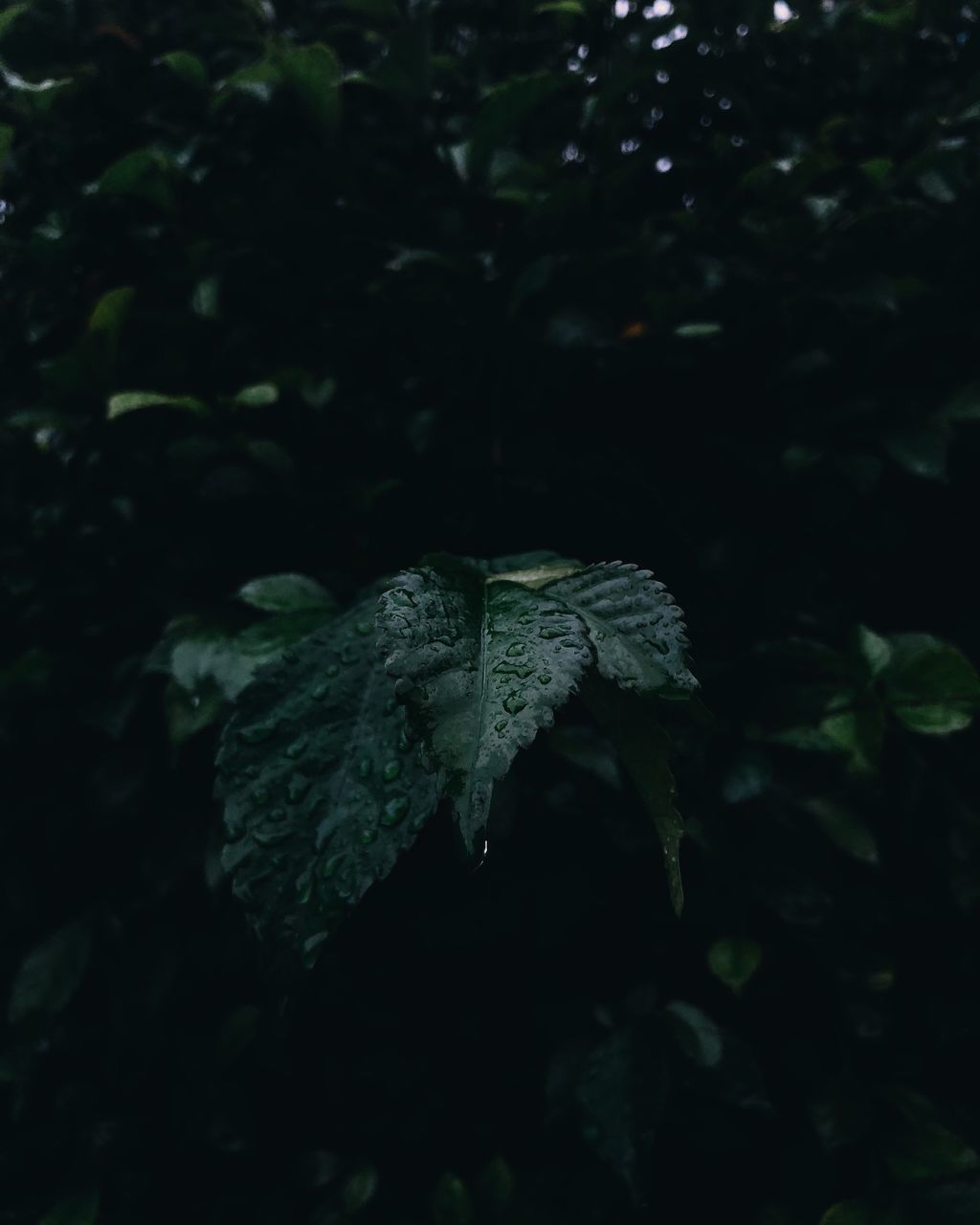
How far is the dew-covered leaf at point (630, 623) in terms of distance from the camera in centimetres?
47

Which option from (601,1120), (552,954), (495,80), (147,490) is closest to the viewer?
(601,1120)

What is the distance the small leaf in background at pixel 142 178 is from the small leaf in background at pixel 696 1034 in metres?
1.18

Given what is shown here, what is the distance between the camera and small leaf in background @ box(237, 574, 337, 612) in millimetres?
752

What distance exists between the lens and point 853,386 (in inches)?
42.4

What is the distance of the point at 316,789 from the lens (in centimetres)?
54

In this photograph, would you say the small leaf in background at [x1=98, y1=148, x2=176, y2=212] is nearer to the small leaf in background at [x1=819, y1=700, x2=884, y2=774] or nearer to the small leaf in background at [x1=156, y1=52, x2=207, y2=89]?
the small leaf in background at [x1=156, y1=52, x2=207, y2=89]

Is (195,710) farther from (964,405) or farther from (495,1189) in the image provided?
(964,405)

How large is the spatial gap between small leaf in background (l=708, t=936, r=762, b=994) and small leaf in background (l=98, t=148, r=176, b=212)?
3.75 ft

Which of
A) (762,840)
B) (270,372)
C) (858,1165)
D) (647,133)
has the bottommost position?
(858,1165)

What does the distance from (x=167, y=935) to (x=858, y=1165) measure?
82cm

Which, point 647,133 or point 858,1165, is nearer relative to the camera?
point 858,1165

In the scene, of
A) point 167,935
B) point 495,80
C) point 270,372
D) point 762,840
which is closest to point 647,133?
point 495,80

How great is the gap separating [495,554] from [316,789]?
428mm

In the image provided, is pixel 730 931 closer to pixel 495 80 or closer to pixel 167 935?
pixel 167 935
